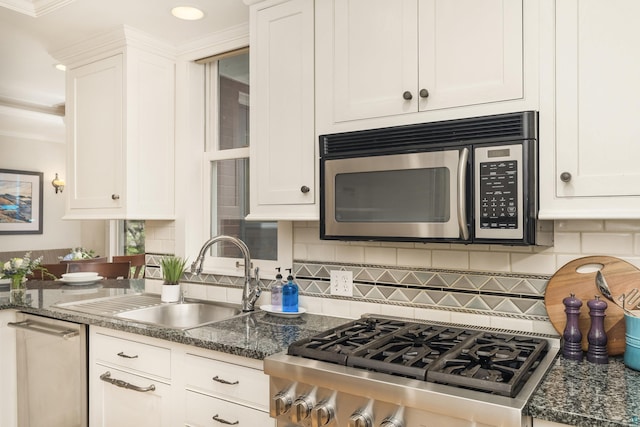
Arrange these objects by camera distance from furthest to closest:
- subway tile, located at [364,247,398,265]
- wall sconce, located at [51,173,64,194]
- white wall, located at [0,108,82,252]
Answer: wall sconce, located at [51,173,64,194], white wall, located at [0,108,82,252], subway tile, located at [364,247,398,265]

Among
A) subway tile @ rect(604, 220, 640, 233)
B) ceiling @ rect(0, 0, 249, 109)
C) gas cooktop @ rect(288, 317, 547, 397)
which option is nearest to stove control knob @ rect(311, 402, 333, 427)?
gas cooktop @ rect(288, 317, 547, 397)

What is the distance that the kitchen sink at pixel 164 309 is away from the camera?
234cm

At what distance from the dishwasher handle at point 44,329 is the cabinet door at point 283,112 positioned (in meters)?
1.02

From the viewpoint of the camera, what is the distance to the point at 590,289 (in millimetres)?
1604

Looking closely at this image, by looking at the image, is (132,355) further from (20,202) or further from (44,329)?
(20,202)

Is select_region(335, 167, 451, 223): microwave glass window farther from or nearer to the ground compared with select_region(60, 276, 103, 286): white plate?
farther from the ground

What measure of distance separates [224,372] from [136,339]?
52 centimetres

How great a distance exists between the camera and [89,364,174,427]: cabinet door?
1919 millimetres

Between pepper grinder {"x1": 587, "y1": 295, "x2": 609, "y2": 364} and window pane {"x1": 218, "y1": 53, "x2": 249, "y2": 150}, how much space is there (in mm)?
1889

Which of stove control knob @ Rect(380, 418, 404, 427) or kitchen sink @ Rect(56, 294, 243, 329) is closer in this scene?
stove control knob @ Rect(380, 418, 404, 427)

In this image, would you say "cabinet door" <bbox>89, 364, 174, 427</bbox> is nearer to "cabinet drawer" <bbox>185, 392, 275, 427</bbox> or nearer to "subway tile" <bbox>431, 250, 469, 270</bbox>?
"cabinet drawer" <bbox>185, 392, 275, 427</bbox>

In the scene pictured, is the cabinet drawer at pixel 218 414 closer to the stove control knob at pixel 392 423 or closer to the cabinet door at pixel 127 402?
the cabinet door at pixel 127 402

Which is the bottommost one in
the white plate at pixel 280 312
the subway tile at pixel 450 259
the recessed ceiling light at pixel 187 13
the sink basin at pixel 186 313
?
the sink basin at pixel 186 313

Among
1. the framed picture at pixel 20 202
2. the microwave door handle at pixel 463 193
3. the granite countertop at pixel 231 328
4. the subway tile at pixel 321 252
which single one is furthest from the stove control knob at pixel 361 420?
the framed picture at pixel 20 202
